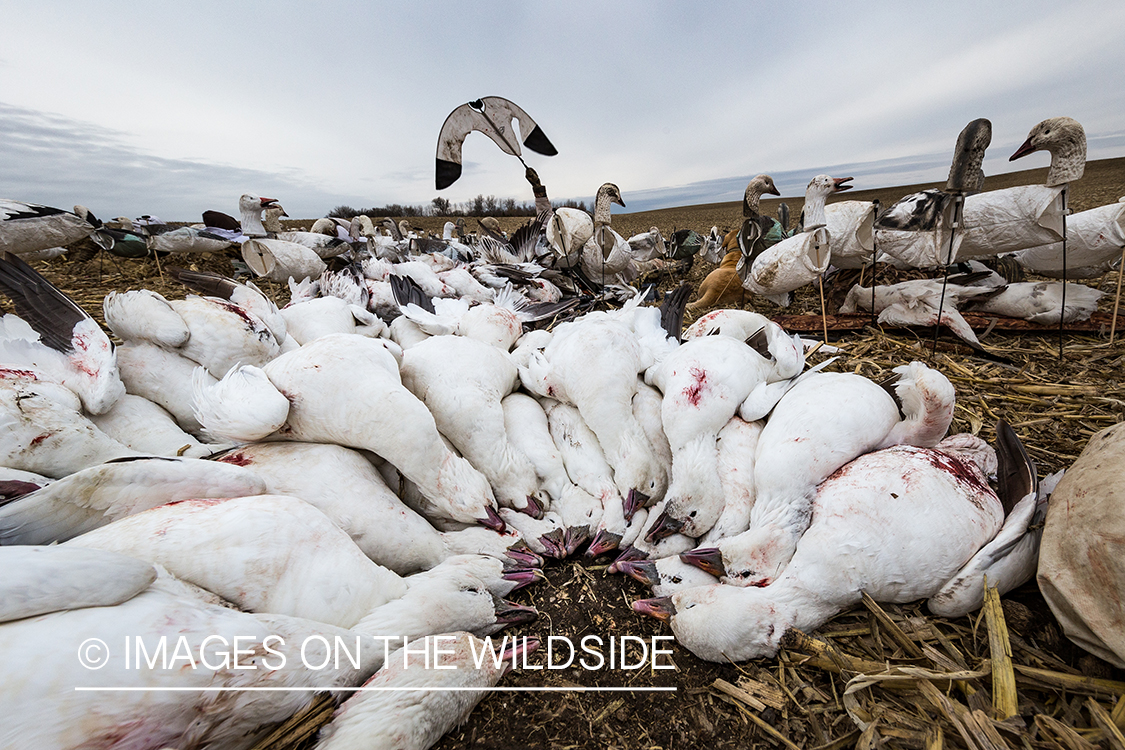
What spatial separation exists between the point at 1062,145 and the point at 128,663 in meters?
6.14

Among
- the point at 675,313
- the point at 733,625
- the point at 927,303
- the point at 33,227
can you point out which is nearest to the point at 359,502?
the point at 733,625

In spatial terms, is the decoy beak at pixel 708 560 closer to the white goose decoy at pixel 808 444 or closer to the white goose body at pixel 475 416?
the white goose decoy at pixel 808 444

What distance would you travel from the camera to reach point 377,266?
5.57 m

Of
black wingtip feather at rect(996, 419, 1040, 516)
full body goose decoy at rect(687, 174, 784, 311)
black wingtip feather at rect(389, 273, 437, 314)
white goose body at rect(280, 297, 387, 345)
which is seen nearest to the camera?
black wingtip feather at rect(996, 419, 1040, 516)

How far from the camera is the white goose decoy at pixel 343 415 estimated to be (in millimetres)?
2102

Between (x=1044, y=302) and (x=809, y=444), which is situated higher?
(x=1044, y=302)

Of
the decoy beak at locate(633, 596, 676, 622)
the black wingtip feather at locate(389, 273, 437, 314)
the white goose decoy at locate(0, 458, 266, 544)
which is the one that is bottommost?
the decoy beak at locate(633, 596, 676, 622)

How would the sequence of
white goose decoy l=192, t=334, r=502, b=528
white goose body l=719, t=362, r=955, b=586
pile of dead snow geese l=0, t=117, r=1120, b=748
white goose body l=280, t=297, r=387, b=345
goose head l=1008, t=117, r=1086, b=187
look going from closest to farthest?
1. pile of dead snow geese l=0, t=117, r=1120, b=748
2. white goose body l=719, t=362, r=955, b=586
3. white goose decoy l=192, t=334, r=502, b=528
4. white goose body l=280, t=297, r=387, b=345
5. goose head l=1008, t=117, r=1086, b=187

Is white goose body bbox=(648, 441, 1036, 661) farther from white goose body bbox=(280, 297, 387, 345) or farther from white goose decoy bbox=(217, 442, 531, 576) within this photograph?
white goose body bbox=(280, 297, 387, 345)

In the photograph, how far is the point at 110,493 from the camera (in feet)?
5.23

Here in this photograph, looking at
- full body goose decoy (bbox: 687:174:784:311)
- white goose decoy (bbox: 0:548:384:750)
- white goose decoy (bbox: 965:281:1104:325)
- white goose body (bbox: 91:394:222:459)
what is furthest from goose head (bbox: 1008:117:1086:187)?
white goose body (bbox: 91:394:222:459)

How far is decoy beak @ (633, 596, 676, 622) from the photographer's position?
73.9 inches

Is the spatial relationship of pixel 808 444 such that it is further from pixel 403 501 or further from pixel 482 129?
pixel 482 129

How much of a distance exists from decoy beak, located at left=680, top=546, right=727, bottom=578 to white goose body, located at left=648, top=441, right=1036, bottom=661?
148 mm
